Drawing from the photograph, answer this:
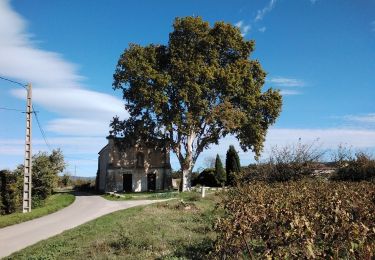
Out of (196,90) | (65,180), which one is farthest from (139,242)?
(65,180)

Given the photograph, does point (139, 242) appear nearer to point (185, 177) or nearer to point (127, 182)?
point (185, 177)

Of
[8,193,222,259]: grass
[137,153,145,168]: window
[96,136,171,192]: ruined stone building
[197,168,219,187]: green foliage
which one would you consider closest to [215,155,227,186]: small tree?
[197,168,219,187]: green foliage

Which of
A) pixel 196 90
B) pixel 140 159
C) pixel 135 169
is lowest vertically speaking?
pixel 135 169

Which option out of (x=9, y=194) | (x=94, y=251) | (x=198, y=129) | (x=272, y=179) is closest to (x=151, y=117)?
(x=198, y=129)

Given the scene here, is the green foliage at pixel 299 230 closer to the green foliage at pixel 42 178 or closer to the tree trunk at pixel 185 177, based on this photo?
the green foliage at pixel 42 178

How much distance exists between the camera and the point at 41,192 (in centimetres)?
3444

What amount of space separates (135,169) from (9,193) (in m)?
28.4

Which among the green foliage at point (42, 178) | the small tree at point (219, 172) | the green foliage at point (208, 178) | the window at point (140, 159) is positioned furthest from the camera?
the green foliage at point (208, 178)

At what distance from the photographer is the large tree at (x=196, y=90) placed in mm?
43781

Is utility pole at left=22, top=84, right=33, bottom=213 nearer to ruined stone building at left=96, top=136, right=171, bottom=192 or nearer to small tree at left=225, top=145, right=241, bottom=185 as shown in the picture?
ruined stone building at left=96, top=136, right=171, bottom=192

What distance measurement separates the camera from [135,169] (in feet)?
185

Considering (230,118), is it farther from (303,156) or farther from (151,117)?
(303,156)

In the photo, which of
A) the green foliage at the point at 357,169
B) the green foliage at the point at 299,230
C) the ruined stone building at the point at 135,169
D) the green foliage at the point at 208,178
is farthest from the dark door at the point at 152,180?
the green foliage at the point at 299,230

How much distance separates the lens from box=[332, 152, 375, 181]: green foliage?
904 inches
